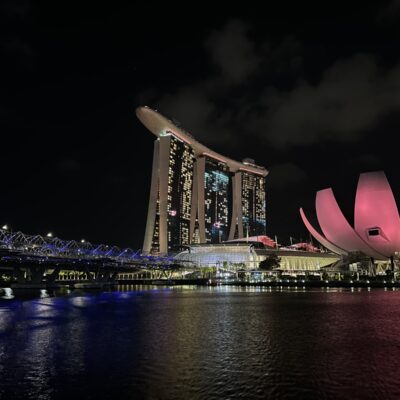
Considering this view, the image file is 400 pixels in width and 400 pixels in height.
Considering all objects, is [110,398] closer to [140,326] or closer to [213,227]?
[140,326]

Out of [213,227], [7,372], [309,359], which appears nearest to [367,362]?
[309,359]

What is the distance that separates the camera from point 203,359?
1110 centimetres

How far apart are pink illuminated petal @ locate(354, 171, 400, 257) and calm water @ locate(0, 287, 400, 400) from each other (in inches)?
1721

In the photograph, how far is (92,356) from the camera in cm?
1153

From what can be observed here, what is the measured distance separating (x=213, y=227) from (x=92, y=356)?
133 metres

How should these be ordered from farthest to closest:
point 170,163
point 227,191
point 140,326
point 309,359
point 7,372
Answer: point 227,191 < point 170,163 < point 140,326 < point 309,359 < point 7,372

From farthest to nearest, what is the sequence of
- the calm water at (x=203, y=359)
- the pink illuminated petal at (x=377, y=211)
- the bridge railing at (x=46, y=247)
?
the pink illuminated petal at (x=377, y=211) → the bridge railing at (x=46, y=247) → the calm water at (x=203, y=359)

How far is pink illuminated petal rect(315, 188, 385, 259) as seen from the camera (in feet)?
210

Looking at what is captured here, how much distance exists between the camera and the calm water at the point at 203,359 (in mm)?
8359

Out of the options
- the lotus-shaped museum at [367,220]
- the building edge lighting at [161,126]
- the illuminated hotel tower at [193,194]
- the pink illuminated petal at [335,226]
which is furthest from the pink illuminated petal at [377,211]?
the building edge lighting at [161,126]

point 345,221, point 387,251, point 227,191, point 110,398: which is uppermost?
point 227,191

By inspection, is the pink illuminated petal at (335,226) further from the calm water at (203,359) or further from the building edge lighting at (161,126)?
the building edge lighting at (161,126)

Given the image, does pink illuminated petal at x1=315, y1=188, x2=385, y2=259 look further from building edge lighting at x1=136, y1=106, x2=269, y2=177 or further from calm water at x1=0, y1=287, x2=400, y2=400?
building edge lighting at x1=136, y1=106, x2=269, y2=177

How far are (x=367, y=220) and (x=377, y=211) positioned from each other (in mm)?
2170
